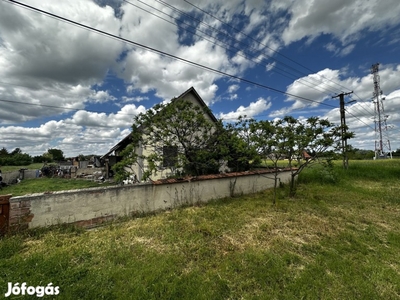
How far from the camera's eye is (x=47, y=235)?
12.4 feet

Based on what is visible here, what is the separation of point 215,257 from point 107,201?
3160 millimetres

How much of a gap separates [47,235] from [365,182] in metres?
16.2

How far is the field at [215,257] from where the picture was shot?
8.00 feet

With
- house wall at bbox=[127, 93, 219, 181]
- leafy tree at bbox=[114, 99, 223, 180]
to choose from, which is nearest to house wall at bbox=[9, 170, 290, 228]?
leafy tree at bbox=[114, 99, 223, 180]

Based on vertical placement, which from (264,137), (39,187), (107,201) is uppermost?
(264,137)

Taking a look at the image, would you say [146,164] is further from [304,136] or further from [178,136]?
[304,136]

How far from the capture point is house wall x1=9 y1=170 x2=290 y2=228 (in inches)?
152

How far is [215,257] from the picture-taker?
321cm

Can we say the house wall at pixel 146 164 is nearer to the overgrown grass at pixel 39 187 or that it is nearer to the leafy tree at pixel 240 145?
the leafy tree at pixel 240 145

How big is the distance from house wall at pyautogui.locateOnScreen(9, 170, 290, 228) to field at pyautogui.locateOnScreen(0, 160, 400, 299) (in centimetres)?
27

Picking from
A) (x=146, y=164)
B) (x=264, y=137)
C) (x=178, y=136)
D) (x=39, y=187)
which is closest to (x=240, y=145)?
(x=264, y=137)

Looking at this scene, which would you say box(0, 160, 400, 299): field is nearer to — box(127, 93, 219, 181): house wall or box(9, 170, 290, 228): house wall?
box(9, 170, 290, 228): house wall

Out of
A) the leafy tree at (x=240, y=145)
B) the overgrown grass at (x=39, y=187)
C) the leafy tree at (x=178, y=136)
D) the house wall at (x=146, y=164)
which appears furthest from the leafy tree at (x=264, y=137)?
the overgrown grass at (x=39, y=187)

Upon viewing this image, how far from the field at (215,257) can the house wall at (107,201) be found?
270 millimetres
